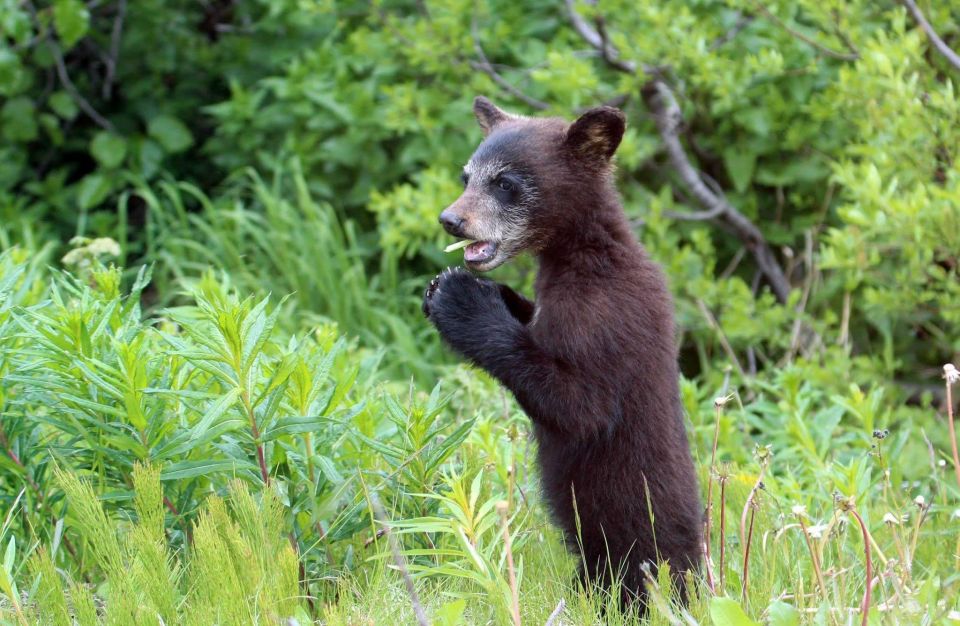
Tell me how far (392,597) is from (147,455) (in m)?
0.68

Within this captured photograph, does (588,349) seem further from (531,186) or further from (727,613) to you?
(727,613)

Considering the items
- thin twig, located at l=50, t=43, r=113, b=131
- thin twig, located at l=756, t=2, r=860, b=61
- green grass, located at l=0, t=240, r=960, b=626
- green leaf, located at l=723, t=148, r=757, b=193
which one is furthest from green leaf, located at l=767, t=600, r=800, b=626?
thin twig, located at l=50, t=43, r=113, b=131

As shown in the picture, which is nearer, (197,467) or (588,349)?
(197,467)

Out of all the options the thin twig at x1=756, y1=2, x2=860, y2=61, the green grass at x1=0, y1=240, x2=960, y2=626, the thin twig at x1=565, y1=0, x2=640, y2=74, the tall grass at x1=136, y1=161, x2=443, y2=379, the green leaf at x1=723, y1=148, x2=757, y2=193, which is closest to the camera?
the green grass at x1=0, y1=240, x2=960, y2=626

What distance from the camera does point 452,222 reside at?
335cm

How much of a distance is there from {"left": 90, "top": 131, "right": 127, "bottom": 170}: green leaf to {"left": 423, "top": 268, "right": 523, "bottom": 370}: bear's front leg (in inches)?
208

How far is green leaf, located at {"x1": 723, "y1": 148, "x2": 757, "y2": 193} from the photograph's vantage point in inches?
242

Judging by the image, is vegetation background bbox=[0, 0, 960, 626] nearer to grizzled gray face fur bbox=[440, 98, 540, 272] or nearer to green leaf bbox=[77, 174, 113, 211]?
green leaf bbox=[77, 174, 113, 211]

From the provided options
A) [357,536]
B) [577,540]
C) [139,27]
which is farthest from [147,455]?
[139,27]

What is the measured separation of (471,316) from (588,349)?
1.15 ft

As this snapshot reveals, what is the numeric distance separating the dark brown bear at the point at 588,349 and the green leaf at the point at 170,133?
5142 millimetres

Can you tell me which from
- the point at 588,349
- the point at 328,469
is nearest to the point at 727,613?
the point at 588,349

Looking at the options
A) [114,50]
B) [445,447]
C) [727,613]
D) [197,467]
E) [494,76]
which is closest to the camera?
[727,613]

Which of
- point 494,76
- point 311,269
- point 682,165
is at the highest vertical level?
point 494,76
